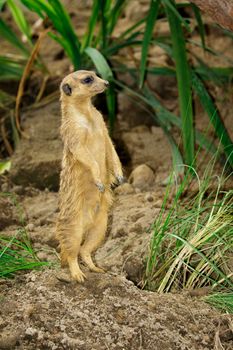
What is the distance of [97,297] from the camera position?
1952mm

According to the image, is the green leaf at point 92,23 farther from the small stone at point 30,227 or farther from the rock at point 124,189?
the small stone at point 30,227

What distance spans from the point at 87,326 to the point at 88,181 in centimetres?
45

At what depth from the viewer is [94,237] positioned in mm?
2008

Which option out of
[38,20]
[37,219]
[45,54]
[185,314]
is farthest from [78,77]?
[38,20]

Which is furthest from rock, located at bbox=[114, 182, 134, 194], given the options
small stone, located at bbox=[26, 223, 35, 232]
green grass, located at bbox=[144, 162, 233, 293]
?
green grass, located at bbox=[144, 162, 233, 293]

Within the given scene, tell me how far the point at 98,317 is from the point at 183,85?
146 cm

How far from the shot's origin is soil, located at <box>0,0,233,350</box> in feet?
6.06

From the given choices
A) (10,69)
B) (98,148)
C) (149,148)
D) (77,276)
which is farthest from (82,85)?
(10,69)

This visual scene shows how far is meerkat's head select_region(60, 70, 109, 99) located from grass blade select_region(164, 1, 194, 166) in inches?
41.1

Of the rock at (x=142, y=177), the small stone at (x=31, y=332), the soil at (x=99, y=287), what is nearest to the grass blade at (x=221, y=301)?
the soil at (x=99, y=287)

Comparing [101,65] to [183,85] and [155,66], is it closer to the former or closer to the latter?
[183,85]

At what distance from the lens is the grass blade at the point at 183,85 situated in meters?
2.94

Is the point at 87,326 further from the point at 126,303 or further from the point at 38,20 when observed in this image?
the point at 38,20

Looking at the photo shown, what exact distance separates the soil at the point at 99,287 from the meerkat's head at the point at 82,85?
592 mm
